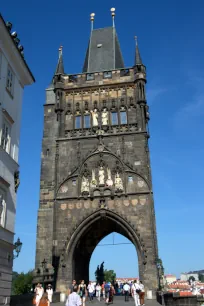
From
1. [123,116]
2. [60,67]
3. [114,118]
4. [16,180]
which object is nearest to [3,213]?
[16,180]

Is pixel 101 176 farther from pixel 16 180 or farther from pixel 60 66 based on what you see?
pixel 16 180

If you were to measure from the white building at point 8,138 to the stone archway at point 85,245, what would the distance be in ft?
29.2

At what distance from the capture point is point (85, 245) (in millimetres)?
23094

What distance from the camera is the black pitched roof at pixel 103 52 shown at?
26.7 m

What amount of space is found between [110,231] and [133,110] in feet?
27.7

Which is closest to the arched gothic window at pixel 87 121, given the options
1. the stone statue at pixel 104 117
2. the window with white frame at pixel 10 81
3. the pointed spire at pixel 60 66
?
the stone statue at pixel 104 117

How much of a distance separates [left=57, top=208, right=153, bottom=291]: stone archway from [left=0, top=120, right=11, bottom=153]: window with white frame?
10012 millimetres

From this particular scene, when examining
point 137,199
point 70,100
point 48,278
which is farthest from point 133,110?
point 48,278

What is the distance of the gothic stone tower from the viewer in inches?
789

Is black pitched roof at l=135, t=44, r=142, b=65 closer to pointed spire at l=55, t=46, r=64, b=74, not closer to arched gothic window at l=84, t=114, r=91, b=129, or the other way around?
arched gothic window at l=84, t=114, r=91, b=129

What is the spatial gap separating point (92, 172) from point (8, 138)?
10.4m

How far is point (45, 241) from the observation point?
20750 mm

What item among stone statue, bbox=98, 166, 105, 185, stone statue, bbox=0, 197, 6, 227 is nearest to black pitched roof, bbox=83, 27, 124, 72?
stone statue, bbox=98, 166, 105, 185

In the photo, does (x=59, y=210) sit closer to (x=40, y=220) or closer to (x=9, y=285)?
(x=40, y=220)
